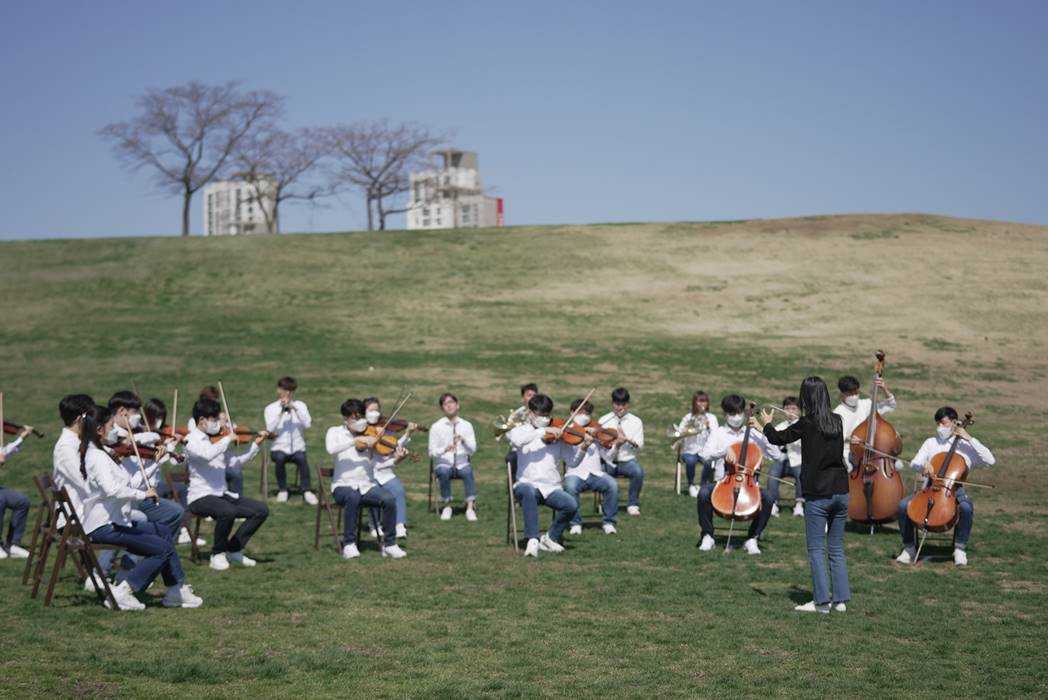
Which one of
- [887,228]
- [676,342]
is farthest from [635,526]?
[887,228]

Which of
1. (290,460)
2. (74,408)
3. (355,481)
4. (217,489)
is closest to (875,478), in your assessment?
(355,481)

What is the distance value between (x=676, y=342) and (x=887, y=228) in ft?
58.9

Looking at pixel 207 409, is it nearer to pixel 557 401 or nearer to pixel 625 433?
pixel 625 433

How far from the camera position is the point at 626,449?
16359 millimetres

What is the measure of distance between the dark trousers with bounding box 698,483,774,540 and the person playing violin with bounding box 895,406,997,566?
147cm

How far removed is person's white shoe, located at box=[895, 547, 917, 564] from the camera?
12.4 metres

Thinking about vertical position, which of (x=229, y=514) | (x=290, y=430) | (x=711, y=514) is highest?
(x=290, y=430)

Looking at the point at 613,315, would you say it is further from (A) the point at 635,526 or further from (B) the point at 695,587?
(B) the point at 695,587

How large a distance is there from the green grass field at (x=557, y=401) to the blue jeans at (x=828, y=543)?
0.31 meters

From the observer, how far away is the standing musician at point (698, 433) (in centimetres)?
1623

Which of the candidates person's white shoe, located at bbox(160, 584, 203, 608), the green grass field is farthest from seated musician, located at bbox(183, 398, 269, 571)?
person's white shoe, located at bbox(160, 584, 203, 608)

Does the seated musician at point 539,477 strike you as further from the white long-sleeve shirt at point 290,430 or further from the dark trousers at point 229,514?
the white long-sleeve shirt at point 290,430

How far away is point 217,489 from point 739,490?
5673 millimetres

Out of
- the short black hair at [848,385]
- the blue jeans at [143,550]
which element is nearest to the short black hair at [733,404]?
the short black hair at [848,385]
